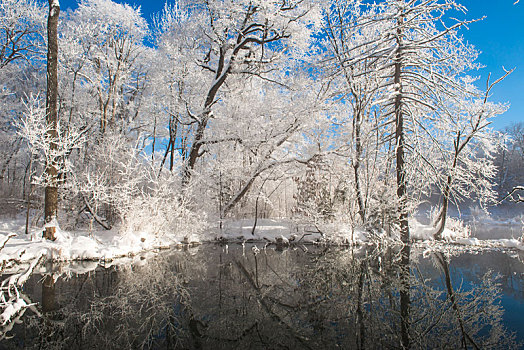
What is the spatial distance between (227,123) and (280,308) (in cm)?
1152

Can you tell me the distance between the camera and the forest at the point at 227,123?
9750 mm

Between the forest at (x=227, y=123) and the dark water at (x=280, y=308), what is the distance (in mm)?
3533

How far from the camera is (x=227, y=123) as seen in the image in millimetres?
14523

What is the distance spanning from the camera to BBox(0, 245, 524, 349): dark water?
3.04 m

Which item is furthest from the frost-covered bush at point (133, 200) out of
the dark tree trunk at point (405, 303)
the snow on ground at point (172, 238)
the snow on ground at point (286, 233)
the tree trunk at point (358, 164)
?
the dark tree trunk at point (405, 303)

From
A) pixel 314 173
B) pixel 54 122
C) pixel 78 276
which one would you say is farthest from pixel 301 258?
pixel 54 122

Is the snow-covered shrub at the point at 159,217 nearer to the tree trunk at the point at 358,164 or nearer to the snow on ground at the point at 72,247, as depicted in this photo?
the snow on ground at the point at 72,247

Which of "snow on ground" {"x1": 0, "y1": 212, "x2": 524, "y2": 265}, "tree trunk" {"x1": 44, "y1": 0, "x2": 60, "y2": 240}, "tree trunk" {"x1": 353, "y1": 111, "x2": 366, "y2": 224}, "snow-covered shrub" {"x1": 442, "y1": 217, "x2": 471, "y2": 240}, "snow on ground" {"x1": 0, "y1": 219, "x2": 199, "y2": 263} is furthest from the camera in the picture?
"snow-covered shrub" {"x1": 442, "y1": 217, "x2": 471, "y2": 240}

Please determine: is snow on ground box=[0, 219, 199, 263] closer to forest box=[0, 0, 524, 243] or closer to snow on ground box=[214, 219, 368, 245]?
forest box=[0, 0, 524, 243]

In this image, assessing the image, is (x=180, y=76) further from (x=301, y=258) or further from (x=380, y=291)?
(x=380, y=291)

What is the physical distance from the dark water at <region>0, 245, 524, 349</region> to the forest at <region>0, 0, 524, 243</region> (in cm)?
353

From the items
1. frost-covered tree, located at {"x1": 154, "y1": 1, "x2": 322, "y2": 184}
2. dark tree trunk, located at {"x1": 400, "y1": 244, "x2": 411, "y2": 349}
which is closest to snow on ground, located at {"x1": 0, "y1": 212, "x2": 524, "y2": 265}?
frost-covered tree, located at {"x1": 154, "y1": 1, "x2": 322, "y2": 184}

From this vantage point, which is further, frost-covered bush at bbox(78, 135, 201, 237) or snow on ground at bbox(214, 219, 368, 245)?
snow on ground at bbox(214, 219, 368, 245)

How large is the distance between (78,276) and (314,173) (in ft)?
35.4
